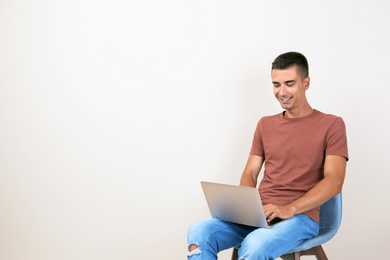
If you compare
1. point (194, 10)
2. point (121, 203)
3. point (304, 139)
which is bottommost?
point (121, 203)

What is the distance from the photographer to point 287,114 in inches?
109

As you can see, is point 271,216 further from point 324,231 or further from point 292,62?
point 292,62

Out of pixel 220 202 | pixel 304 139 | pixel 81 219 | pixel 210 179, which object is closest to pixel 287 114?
pixel 304 139

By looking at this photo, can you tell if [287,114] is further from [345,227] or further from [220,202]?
[345,227]

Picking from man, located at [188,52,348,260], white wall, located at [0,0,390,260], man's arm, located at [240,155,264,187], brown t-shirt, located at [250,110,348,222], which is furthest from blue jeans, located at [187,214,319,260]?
white wall, located at [0,0,390,260]

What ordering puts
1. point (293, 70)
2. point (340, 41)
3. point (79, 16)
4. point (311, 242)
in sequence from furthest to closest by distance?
point (79, 16)
point (340, 41)
point (293, 70)
point (311, 242)

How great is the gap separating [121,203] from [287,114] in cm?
125

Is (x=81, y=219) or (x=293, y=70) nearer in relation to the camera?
(x=293, y=70)

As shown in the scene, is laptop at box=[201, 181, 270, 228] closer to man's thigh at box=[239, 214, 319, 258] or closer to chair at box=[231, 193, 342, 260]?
man's thigh at box=[239, 214, 319, 258]

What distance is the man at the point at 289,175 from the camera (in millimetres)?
2385

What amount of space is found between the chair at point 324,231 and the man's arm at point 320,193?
0.45 ft

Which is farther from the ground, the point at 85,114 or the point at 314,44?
the point at 314,44

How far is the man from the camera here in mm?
2385

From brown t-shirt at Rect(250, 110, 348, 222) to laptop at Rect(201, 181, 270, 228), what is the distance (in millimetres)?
217
